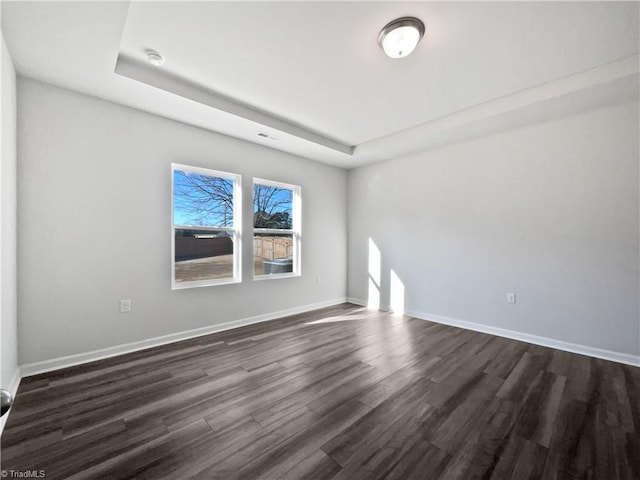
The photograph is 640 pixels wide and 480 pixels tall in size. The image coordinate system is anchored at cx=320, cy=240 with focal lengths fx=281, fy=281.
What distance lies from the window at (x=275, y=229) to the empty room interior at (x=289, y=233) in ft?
0.15

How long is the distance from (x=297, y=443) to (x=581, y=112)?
4.17 metres

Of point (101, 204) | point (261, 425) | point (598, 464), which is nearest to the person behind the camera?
point (598, 464)

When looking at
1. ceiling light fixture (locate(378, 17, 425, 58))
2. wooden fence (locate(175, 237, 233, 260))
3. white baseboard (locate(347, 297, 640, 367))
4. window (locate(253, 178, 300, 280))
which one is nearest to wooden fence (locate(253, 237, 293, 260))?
Result: window (locate(253, 178, 300, 280))

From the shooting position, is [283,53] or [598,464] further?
[283,53]

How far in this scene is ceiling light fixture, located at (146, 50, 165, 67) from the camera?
2.31 meters

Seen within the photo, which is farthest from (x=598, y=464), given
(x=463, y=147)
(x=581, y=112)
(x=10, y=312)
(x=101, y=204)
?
(x=101, y=204)

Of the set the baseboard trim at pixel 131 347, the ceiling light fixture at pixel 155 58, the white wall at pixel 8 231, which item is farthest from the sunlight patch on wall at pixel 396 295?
the white wall at pixel 8 231

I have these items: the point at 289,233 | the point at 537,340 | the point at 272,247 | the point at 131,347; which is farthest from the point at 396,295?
the point at 131,347

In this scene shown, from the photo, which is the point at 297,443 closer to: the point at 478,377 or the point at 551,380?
the point at 478,377

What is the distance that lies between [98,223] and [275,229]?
2.23 metres

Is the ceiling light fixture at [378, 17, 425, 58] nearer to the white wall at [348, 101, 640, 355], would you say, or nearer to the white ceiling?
the white ceiling

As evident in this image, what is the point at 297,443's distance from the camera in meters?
1.68

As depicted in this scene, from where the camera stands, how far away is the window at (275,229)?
421 cm

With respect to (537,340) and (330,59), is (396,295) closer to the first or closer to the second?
(537,340)
